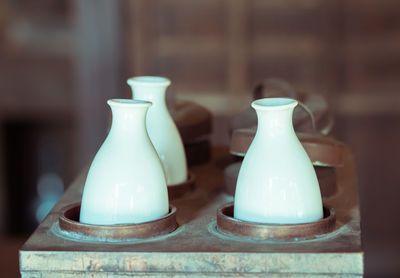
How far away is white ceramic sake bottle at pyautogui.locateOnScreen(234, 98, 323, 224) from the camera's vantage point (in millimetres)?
1063

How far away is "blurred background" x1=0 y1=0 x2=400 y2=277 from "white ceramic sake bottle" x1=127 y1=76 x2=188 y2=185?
6.80 ft

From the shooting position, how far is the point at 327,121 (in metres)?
1.64

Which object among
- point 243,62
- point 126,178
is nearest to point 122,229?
point 126,178

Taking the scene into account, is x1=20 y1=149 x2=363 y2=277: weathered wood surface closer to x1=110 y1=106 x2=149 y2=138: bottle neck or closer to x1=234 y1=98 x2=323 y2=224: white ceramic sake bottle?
x1=234 y1=98 x2=323 y2=224: white ceramic sake bottle

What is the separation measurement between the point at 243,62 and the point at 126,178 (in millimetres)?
2437

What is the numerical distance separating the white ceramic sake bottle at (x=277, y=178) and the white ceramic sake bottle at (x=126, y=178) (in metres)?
0.14

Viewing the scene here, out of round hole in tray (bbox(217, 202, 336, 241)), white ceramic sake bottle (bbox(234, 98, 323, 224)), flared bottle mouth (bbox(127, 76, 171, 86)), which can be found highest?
flared bottle mouth (bbox(127, 76, 171, 86))

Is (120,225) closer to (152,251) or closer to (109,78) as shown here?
(152,251)

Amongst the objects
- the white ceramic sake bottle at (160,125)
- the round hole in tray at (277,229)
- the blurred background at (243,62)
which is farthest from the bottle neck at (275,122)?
the blurred background at (243,62)

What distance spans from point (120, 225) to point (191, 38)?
2.51 m

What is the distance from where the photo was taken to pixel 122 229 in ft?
3.50

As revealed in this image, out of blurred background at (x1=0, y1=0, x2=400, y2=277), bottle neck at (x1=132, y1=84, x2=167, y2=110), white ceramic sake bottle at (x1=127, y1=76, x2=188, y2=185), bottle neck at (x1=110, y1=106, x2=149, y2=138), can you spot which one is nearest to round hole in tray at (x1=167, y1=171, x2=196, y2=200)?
white ceramic sake bottle at (x1=127, y1=76, x2=188, y2=185)

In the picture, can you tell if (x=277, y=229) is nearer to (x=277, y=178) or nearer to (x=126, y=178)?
(x=277, y=178)

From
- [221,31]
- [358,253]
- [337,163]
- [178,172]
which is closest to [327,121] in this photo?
[337,163]
